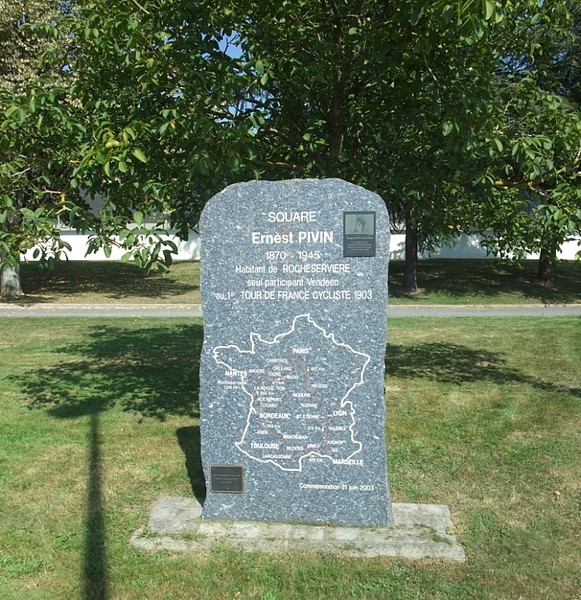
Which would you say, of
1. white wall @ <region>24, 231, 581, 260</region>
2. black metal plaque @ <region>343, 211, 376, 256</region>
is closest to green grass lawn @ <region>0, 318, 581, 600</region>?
black metal plaque @ <region>343, 211, 376, 256</region>

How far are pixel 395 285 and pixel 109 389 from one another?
15.1 meters

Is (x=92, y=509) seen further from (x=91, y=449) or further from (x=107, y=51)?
(x=107, y=51)

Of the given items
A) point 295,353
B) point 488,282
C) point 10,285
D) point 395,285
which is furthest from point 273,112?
point 488,282

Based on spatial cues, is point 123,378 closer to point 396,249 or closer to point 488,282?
point 488,282

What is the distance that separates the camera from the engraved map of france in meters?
4.17

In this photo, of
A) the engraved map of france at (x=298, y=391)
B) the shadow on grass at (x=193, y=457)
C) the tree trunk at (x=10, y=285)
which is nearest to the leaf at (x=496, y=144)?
the engraved map of france at (x=298, y=391)

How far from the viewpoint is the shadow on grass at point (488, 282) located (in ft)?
66.7

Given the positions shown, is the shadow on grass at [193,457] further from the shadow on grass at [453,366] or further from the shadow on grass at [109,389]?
the shadow on grass at [453,366]

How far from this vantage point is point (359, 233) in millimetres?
4043

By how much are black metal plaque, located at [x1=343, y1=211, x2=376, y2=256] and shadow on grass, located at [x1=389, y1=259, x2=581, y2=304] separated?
15628mm

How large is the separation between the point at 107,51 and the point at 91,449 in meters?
3.23

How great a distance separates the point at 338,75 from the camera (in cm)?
603

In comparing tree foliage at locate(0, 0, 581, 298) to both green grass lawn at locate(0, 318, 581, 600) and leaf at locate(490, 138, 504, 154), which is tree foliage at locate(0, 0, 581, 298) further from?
green grass lawn at locate(0, 318, 581, 600)

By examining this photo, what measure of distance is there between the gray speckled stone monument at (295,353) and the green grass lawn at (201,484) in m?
0.47
